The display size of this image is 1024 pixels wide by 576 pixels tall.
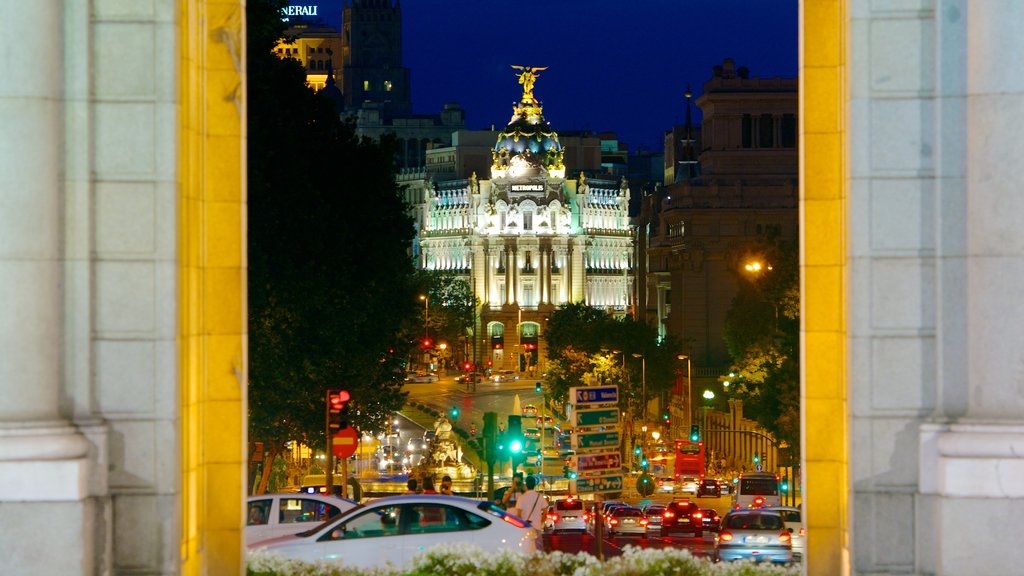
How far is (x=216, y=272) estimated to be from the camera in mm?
18688

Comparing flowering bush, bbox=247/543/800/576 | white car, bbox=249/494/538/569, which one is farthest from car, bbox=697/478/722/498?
flowering bush, bbox=247/543/800/576

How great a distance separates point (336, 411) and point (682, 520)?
1803 centimetres

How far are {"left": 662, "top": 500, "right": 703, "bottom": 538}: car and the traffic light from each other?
17.0 m

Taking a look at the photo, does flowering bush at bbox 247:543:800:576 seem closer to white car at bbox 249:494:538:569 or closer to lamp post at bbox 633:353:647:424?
white car at bbox 249:494:538:569

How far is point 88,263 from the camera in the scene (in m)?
16.8

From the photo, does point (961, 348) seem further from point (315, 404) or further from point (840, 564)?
point (315, 404)

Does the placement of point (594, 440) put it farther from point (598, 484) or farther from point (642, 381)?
point (642, 381)

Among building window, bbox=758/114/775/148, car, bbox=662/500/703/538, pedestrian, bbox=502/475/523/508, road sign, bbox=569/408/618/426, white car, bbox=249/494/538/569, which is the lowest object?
car, bbox=662/500/703/538

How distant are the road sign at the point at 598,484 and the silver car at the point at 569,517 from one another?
900 inches

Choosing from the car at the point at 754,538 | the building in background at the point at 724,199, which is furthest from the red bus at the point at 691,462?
the car at the point at 754,538

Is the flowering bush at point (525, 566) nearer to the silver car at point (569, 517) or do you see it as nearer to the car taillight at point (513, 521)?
the car taillight at point (513, 521)

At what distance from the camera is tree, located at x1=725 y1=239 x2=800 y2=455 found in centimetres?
6325

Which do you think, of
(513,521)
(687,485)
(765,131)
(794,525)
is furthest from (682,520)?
(765,131)

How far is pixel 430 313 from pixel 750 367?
12281 cm
